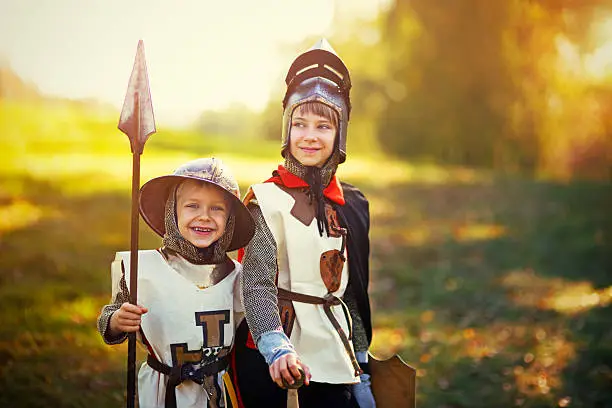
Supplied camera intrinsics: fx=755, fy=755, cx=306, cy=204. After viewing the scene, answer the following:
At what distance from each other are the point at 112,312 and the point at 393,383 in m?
1.24

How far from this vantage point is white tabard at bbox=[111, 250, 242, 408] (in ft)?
9.74

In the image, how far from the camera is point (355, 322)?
3254mm

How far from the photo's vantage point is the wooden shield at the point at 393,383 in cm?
326

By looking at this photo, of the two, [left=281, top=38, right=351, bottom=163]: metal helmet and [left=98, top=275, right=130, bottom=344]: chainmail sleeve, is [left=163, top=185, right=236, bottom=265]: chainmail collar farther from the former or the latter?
[left=281, top=38, right=351, bottom=163]: metal helmet

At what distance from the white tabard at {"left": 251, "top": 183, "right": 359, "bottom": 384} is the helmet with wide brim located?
9cm

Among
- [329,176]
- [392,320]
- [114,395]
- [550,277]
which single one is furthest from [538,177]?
[329,176]

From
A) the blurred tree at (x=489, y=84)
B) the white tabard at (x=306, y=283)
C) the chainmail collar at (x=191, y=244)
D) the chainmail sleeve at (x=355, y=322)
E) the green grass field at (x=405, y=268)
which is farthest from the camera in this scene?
the blurred tree at (x=489, y=84)

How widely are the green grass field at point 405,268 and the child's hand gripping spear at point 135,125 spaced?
2064 millimetres

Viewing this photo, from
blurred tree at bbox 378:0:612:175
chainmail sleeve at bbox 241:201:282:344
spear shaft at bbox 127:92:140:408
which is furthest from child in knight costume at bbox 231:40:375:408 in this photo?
blurred tree at bbox 378:0:612:175

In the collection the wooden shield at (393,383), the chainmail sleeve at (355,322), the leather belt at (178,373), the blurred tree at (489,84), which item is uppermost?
the blurred tree at (489,84)

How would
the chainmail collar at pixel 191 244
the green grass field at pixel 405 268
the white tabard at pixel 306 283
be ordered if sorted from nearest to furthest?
the white tabard at pixel 306 283 < the chainmail collar at pixel 191 244 < the green grass field at pixel 405 268

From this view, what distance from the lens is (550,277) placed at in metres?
8.66

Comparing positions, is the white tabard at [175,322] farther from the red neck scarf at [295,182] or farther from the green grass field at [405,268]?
the green grass field at [405,268]

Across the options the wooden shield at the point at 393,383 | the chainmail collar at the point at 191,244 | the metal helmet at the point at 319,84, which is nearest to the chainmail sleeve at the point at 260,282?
the chainmail collar at the point at 191,244
